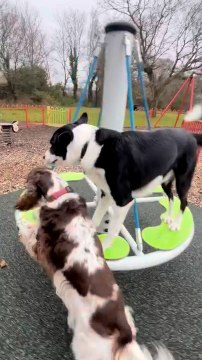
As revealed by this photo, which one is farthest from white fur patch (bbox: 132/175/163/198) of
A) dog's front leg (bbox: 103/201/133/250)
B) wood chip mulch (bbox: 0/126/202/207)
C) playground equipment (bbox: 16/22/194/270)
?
wood chip mulch (bbox: 0/126/202/207)

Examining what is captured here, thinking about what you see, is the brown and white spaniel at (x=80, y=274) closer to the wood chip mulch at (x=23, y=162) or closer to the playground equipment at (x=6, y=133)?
the wood chip mulch at (x=23, y=162)

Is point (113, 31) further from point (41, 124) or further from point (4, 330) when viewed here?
point (41, 124)

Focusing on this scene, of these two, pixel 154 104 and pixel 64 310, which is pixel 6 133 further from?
pixel 154 104

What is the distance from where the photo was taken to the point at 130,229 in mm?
3480

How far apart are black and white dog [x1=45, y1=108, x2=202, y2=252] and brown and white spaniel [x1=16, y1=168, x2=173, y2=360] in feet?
0.85

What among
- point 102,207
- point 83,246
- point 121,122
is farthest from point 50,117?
point 83,246

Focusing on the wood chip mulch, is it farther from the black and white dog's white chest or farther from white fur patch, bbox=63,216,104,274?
white fur patch, bbox=63,216,104,274

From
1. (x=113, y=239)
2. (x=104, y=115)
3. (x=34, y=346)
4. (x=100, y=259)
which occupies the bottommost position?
(x=34, y=346)

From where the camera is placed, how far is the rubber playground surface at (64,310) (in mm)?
1902

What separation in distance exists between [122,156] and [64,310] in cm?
119

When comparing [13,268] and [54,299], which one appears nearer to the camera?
[54,299]

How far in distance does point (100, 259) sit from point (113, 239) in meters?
0.75

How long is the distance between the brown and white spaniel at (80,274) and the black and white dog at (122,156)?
0.85 ft

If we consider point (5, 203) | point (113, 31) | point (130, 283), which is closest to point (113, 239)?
point (130, 283)
